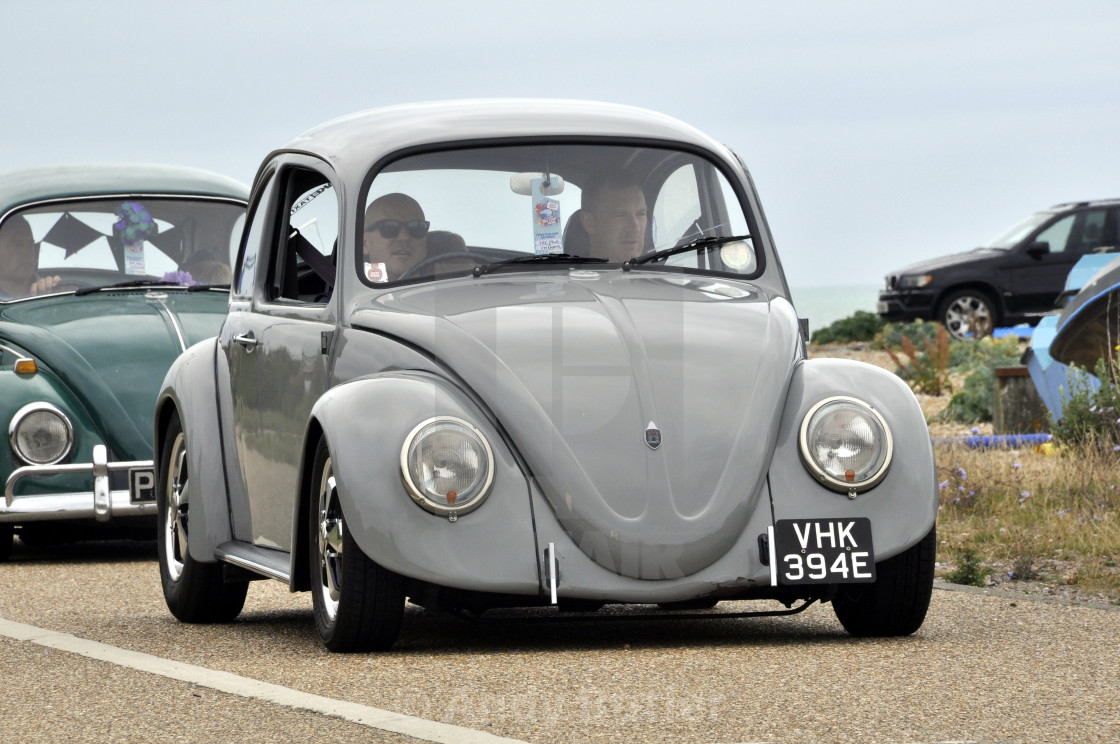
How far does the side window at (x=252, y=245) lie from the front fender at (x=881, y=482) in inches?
105

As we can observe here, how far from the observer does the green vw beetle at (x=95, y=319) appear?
10.4m

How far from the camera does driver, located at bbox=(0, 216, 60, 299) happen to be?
11.1 meters

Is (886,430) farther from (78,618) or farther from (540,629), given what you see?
(78,618)

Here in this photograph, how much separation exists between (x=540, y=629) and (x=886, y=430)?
5.14 ft

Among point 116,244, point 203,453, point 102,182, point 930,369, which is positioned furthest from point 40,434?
point 930,369

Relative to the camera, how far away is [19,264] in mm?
11227

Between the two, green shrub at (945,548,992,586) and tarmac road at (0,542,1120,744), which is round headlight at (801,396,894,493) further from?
green shrub at (945,548,992,586)

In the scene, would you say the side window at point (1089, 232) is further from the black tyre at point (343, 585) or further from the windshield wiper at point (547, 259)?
the black tyre at point (343, 585)

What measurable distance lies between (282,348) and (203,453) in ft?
2.78

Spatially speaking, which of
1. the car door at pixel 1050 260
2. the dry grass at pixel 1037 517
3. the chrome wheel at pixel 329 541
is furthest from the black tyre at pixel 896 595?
the car door at pixel 1050 260

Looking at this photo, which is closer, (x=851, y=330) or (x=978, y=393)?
(x=978, y=393)

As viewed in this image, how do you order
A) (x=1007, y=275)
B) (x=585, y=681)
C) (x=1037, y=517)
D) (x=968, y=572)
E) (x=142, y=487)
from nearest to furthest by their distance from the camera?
(x=585, y=681) → (x=968, y=572) → (x=1037, y=517) → (x=142, y=487) → (x=1007, y=275)

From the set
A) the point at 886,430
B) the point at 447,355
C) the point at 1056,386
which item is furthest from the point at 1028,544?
the point at 1056,386

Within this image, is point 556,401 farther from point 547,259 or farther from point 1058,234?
point 1058,234
